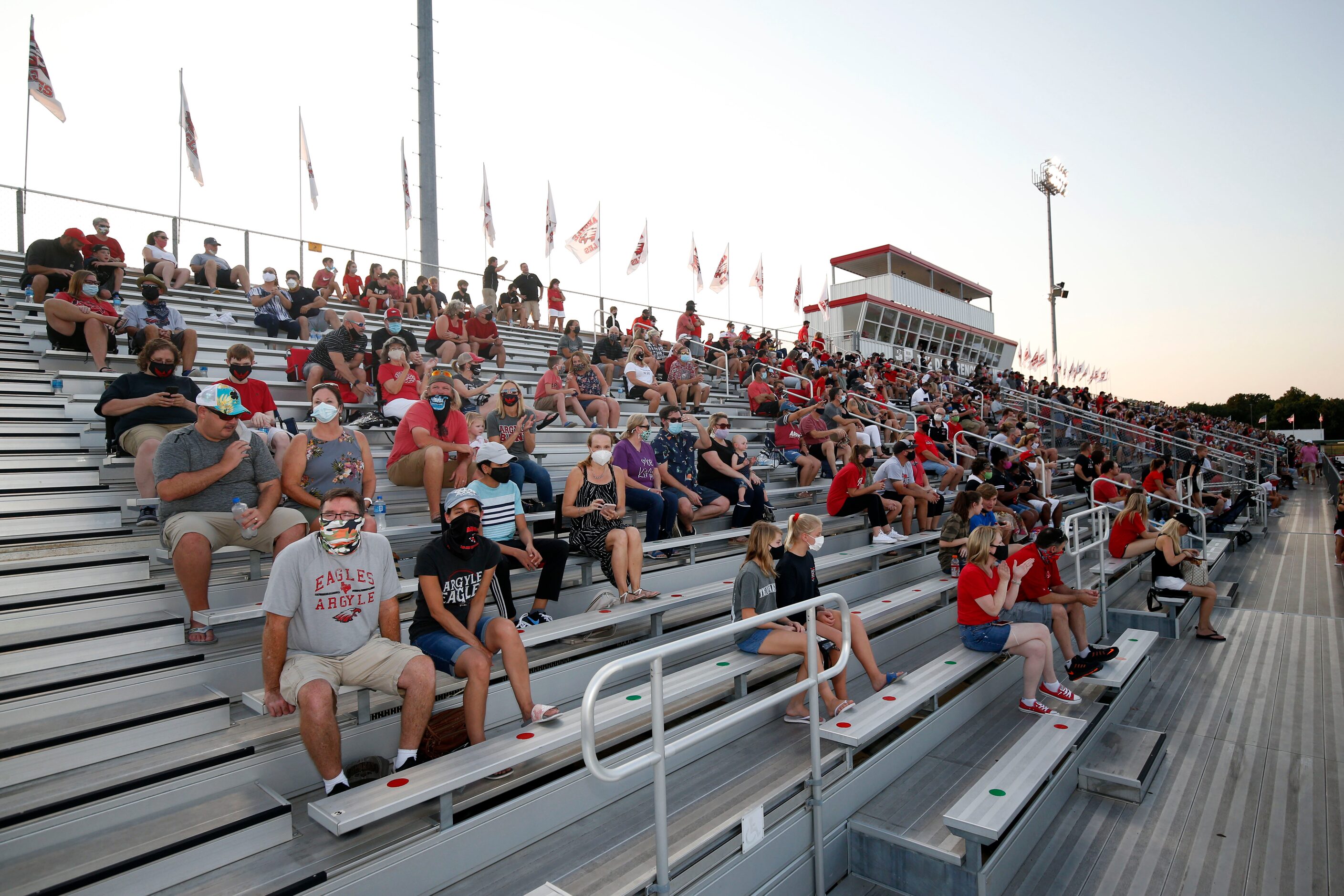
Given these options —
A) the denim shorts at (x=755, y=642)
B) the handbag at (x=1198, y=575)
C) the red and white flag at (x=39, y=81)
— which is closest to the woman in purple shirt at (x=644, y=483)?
the denim shorts at (x=755, y=642)

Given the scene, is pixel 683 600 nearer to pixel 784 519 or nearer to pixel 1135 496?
pixel 784 519

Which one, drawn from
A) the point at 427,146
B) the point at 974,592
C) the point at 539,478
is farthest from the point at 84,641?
the point at 427,146

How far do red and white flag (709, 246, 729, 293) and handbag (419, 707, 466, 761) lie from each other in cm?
2371

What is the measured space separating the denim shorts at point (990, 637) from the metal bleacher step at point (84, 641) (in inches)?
195

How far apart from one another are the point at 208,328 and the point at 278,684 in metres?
7.92

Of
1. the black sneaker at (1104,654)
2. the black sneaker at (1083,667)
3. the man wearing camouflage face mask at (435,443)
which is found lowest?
the black sneaker at (1083,667)

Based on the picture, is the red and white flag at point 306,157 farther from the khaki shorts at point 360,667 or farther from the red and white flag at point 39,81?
the khaki shorts at point 360,667

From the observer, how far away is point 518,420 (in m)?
6.30

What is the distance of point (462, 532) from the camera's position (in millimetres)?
3709

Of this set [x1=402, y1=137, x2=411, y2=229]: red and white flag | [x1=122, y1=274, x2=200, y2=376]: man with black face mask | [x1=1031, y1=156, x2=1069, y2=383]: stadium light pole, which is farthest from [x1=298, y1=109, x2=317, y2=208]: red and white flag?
[x1=1031, y1=156, x2=1069, y2=383]: stadium light pole

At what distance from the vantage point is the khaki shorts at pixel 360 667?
307 cm

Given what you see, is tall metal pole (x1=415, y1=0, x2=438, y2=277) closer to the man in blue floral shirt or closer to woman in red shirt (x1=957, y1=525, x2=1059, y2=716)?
the man in blue floral shirt

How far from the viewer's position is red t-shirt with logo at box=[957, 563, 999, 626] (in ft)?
17.0

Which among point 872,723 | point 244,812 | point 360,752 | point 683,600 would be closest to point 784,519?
point 683,600
